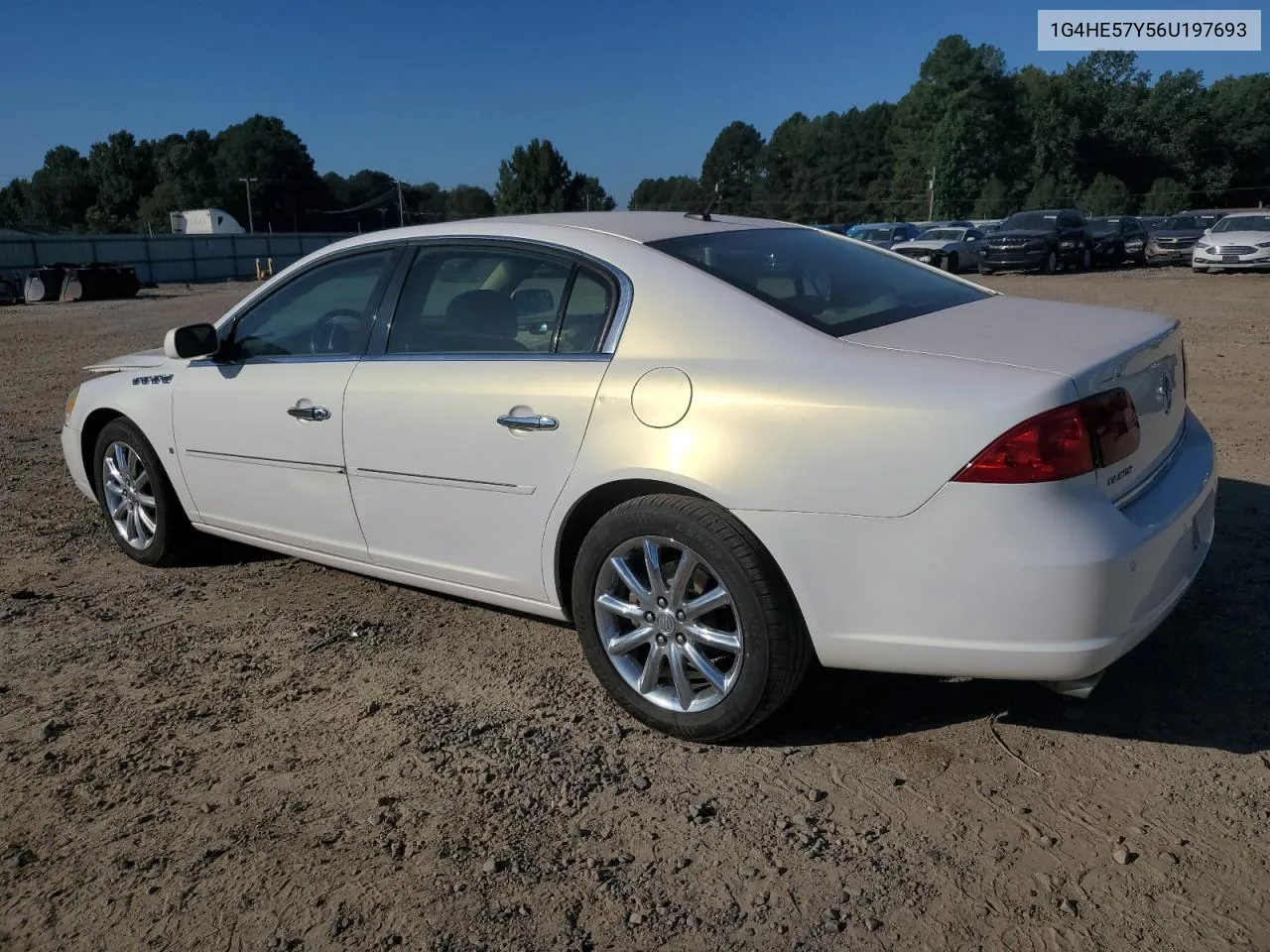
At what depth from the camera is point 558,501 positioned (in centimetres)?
338

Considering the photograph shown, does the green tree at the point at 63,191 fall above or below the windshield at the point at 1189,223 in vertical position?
above

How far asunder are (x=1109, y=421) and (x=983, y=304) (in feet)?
3.35

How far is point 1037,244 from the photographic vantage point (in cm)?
2925

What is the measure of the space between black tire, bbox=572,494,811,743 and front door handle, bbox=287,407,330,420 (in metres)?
1.36

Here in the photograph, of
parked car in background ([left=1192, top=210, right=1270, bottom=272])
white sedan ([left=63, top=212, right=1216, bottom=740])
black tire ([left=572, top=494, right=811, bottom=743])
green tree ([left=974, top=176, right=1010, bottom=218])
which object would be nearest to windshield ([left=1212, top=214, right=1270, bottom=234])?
parked car in background ([left=1192, top=210, right=1270, bottom=272])

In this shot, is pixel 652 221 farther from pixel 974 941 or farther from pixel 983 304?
pixel 974 941

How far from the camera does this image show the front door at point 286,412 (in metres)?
4.08

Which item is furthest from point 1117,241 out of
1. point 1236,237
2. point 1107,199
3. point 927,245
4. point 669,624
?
point 1107,199

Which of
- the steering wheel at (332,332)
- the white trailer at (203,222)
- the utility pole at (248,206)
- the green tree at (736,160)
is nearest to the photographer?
the steering wheel at (332,332)

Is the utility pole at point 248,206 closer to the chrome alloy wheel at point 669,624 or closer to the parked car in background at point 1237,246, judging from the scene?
the parked car in background at point 1237,246

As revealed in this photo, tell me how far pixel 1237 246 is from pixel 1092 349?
2689 cm

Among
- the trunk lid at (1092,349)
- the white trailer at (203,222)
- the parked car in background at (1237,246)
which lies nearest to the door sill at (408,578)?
the trunk lid at (1092,349)

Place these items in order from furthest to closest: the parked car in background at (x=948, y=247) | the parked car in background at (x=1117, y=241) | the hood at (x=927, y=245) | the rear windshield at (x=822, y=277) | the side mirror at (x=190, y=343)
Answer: the parked car in background at (x=1117, y=241)
the hood at (x=927, y=245)
the parked car in background at (x=948, y=247)
the side mirror at (x=190, y=343)
the rear windshield at (x=822, y=277)

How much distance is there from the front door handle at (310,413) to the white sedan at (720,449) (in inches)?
0.5
